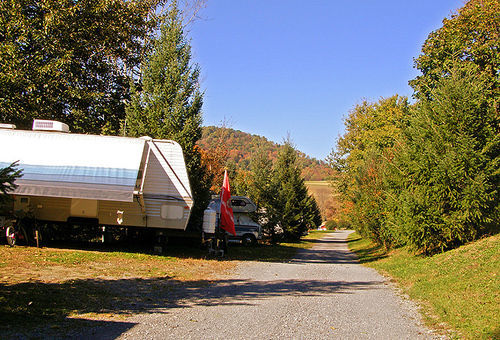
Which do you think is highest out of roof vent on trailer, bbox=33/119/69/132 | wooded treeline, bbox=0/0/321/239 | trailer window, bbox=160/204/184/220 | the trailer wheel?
wooded treeline, bbox=0/0/321/239

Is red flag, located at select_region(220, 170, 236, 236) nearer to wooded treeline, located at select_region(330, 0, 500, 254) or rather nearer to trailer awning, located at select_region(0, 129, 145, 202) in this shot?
trailer awning, located at select_region(0, 129, 145, 202)

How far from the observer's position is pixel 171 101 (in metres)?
17.8

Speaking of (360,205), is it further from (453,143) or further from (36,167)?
(36,167)

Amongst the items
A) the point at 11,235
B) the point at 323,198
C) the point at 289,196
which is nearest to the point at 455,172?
the point at 11,235

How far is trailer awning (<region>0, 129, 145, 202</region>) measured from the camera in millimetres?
12398

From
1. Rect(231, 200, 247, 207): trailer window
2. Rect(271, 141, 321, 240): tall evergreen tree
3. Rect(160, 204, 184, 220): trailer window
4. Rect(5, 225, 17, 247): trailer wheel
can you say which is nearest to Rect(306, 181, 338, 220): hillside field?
Rect(271, 141, 321, 240): tall evergreen tree

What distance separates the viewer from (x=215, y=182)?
35969mm

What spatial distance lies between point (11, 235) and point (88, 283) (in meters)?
6.17

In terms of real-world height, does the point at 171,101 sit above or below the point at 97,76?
below

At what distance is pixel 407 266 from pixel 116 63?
16.7 metres

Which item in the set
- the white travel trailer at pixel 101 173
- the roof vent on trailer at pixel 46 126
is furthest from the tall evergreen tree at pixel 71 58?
the white travel trailer at pixel 101 173

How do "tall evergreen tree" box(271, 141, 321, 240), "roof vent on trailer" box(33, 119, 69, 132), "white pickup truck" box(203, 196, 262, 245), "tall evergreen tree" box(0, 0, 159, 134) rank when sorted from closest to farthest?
"roof vent on trailer" box(33, 119, 69, 132) → "tall evergreen tree" box(0, 0, 159, 134) → "white pickup truck" box(203, 196, 262, 245) → "tall evergreen tree" box(271, 141, 321, 240)

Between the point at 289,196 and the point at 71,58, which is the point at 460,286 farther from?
the point at 289,196

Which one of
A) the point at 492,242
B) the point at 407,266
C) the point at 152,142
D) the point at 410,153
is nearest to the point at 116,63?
the point at 152,142
